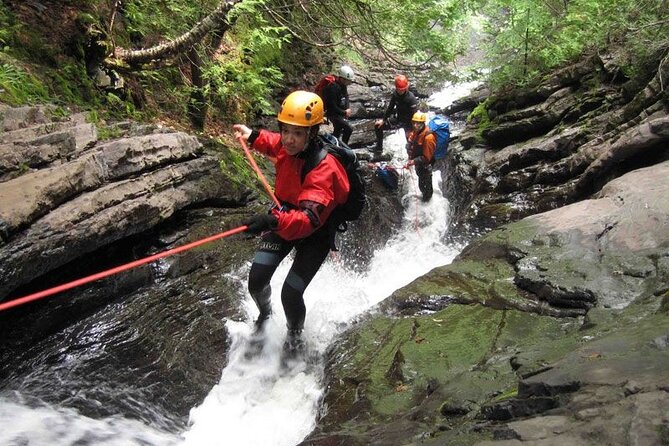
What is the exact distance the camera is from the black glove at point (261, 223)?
13.6 feet

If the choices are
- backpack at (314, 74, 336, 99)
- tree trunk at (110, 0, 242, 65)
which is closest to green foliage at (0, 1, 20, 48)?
tree trunk at (110, 0, 242, 65)

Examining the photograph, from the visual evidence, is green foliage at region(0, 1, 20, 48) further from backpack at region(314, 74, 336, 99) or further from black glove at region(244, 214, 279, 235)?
backpack at region(314, 74, 336, 99)

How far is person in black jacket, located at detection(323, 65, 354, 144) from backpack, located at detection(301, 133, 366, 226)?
269 inches

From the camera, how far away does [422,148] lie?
35.9 ft

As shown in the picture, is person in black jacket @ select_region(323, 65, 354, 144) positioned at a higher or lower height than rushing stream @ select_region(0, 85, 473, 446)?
higher

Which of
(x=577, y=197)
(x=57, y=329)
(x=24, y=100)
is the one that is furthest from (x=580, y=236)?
(x=24, y=100)

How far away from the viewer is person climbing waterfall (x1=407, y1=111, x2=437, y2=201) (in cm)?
1084

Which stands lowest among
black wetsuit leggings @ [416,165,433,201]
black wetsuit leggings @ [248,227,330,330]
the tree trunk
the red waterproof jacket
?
black wetsuit leggings @ [248,227,330,330]

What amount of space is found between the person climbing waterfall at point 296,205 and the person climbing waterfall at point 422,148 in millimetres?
6210

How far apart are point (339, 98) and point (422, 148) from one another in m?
2.48

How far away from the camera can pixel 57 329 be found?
505cm

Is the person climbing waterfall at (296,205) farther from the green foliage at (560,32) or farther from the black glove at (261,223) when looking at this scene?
the green foliage at (560,32)

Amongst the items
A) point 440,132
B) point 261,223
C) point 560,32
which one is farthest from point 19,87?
point 560,32

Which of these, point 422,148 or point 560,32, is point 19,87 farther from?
point 560,32
